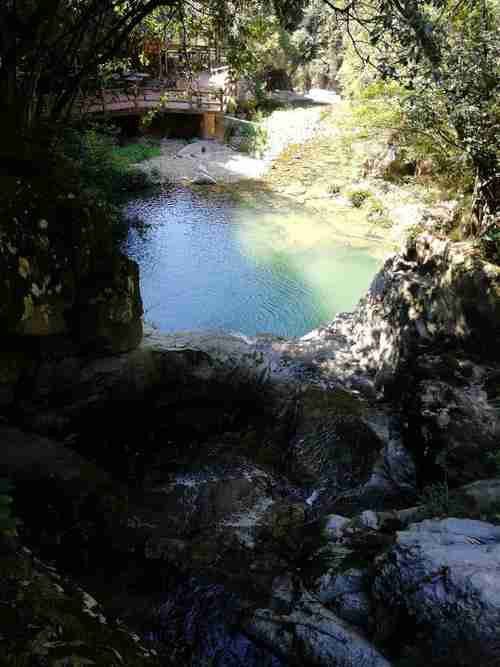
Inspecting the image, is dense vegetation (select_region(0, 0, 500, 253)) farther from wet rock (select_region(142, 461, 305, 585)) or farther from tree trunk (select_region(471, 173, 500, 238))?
wet rock (select_region(142, 461, 305, 585))

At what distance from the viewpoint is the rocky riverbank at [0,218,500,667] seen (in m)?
2.87

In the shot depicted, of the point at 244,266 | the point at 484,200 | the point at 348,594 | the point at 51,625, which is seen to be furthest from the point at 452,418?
the point at 244,266

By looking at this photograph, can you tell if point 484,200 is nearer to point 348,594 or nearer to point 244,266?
A: point 244,266

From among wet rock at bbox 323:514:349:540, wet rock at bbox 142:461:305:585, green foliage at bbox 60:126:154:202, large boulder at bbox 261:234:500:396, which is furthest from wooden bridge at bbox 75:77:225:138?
wet rock at bbox 323:514:349:540

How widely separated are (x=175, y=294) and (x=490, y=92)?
6988 mm

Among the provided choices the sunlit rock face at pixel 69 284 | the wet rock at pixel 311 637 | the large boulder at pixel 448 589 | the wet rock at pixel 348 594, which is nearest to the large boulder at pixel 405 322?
the sunlit rock face at pixel 69 284

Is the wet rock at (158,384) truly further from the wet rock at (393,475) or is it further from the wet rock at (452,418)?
the wet rock at (452,418)

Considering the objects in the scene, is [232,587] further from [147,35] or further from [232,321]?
[147,35]

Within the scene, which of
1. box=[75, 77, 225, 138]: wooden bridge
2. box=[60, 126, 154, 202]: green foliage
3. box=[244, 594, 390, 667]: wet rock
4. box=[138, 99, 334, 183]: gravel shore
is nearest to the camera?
box=[244, 594, 390, 667]: wet rock

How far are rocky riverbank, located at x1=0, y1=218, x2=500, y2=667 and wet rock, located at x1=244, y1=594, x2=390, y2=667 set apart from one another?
0.04ft

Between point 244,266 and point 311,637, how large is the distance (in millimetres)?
9979

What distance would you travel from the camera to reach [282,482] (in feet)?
19.9

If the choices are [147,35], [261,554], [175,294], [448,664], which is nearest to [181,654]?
[261,554]

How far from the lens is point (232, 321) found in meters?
10.6
